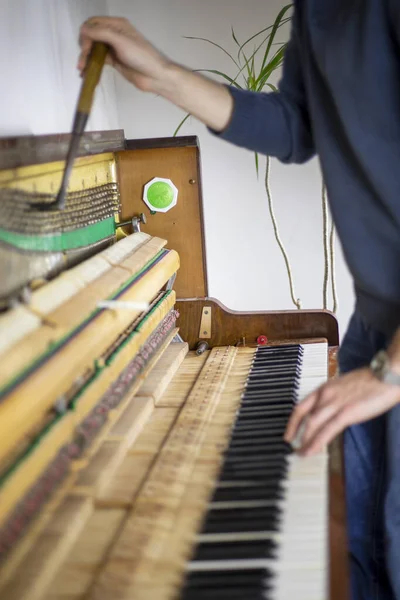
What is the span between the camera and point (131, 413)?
5.28 ft

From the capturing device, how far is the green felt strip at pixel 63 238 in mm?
1431

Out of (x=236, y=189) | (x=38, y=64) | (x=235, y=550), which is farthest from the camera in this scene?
(x=236, y=189)

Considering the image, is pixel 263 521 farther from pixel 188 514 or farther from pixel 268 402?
pixel 268 402

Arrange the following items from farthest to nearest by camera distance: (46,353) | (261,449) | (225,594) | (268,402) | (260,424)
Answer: (268,402)
(260,424)
(261,449)
(46,353)
(225,594)

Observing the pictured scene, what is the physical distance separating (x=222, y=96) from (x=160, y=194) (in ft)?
2.00

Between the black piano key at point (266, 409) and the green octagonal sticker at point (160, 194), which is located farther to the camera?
the green octagonal sticker at point (160, 194)

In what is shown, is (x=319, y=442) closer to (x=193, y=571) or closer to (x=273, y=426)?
(x=273, y=426)

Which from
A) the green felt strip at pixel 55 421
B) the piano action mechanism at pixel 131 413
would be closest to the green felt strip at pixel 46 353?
the piano action mechanism at pixel 131 413

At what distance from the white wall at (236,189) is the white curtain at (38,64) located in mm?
663

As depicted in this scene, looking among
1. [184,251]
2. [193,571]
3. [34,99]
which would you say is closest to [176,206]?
[184,251]

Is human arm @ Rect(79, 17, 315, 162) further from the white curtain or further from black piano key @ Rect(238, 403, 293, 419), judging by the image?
black piano key @ Rect(238, 403, 293, 419)

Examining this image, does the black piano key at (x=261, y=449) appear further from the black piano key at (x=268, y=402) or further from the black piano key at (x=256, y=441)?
the black piano key at (x=268, y=402)

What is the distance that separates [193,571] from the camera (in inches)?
42.3

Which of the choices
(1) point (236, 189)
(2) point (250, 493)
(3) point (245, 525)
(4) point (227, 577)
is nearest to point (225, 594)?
(4) point (227, 577)
